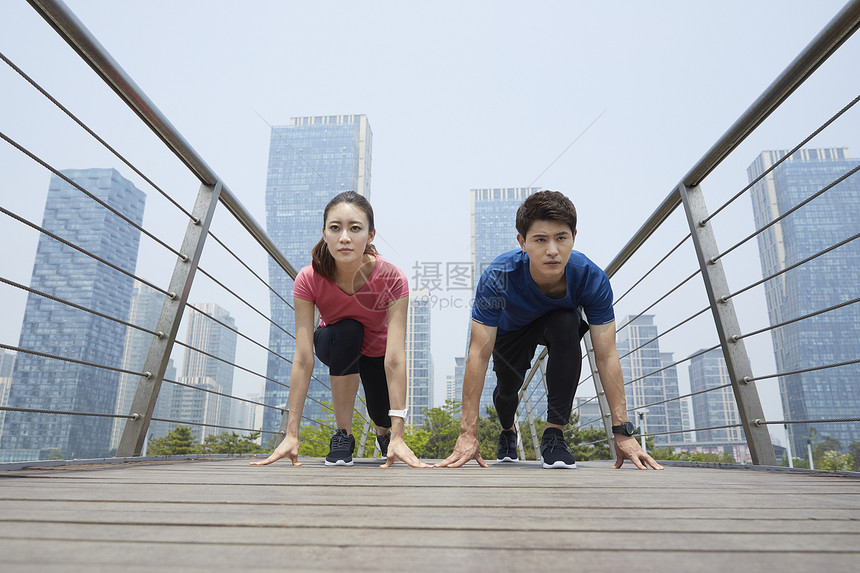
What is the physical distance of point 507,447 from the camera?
7.35 feet

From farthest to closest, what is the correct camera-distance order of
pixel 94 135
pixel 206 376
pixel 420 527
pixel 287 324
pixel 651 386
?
pixel 651 386 < pixel 206 376 < pixel 287 324 < pixel 94 135 < pixel 420 527

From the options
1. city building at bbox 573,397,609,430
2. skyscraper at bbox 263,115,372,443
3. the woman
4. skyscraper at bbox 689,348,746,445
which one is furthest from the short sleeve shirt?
skyscraper at bbox 689,348,746,445

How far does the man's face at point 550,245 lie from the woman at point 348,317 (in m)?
0.52

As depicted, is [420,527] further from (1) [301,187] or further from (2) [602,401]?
(1) [301,187]

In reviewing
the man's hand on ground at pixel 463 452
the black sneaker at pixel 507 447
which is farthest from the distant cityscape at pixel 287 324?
the man's hand on ground at pixel 463 452

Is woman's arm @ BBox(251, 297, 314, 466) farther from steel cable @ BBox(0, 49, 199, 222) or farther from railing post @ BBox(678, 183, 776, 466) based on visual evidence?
railing post @ BBox(678, 183, 776, 466)

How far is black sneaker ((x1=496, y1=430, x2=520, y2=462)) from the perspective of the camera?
7.18 ft

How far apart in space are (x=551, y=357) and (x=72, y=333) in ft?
148

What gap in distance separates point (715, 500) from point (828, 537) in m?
0.27

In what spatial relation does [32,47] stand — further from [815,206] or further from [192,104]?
[815,206]

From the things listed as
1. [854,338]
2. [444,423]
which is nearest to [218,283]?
[444,423]

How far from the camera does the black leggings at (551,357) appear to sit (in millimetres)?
1816

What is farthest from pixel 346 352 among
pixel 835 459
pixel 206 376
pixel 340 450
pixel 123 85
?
pixel 835 459

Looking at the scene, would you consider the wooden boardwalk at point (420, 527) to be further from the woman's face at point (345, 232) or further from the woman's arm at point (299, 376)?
Result: the woman's face at point (345, 232)
